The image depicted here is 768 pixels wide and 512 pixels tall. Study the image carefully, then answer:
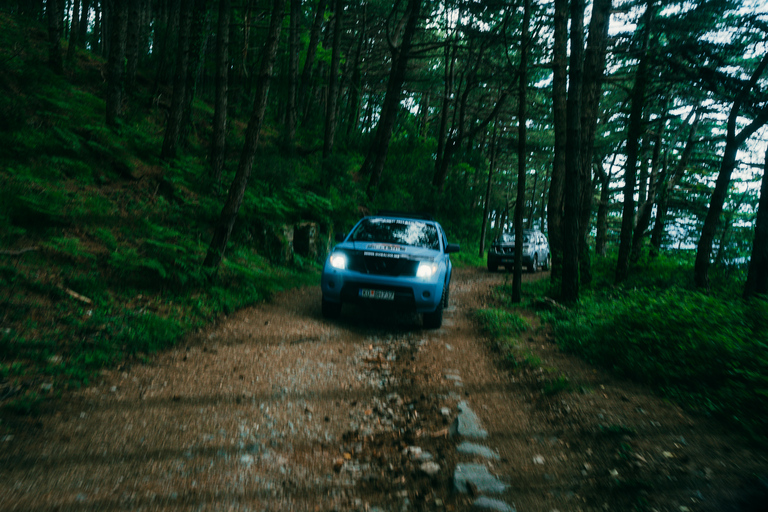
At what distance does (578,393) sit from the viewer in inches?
183

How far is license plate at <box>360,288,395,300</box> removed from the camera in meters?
6.88

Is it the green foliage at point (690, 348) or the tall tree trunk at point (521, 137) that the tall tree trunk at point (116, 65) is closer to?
the tall tree trunk at point (521, 137)

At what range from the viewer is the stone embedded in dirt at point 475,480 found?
3.14 meters

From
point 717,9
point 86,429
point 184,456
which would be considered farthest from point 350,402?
→ point 717,9

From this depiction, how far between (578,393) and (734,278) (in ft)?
35.9

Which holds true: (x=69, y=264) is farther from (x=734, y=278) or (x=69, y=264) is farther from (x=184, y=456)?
(x=734, y=278)

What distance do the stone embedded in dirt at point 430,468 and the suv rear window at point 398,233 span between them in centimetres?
465

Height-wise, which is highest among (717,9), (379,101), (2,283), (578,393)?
(379,101)

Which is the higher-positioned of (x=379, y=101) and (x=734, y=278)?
(x=379, y=101)

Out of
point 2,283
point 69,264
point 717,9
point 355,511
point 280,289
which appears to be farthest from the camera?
point 717,9

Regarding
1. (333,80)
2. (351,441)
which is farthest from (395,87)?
(351,441)

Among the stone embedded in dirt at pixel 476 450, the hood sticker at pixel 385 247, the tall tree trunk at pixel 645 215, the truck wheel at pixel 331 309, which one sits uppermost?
the tall tree trunk at pixel 645 215

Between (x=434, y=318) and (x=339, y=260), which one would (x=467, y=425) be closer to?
(x=434, y=318)

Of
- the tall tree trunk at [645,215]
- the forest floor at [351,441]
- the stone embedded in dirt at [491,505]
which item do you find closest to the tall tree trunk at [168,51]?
the forest floor at [351,441]
